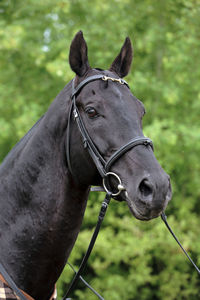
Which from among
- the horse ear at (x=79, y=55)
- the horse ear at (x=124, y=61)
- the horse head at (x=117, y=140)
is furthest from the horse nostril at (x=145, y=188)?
the horse ear at (x=124, y=61)

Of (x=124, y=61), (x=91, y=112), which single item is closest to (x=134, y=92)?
(x=124, y=61)

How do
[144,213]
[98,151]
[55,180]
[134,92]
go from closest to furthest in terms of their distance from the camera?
[144,213] < [98,151] < [55,180] < [134,92]

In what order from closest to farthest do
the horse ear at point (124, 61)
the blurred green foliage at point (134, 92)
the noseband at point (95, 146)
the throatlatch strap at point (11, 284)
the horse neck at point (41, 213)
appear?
the noseband at point (95, 146)
the throatlatch strap at point (11, 284)
the horse neck at point (41, 213)
the horse ear at point (124, 61)
the blurred green foliage at point (134, 92)

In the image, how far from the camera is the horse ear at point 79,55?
282cm

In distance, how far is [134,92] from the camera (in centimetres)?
820

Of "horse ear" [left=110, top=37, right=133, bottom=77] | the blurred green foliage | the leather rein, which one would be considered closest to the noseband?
the leather rein

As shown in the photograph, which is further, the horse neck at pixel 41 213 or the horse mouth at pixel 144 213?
the horse neck at pixel 41 213

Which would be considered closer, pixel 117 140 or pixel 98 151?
pixel 117 140

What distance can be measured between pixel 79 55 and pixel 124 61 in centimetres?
44

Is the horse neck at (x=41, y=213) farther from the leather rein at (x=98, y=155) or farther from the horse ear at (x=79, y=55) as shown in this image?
the horse ear at (x=79, y=55)

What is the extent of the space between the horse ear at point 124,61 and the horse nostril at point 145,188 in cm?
110

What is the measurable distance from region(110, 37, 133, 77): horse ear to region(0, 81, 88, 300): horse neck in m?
0.58

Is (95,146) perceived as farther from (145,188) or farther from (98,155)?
(145,188)

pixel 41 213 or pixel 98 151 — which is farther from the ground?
pixel 98 151
